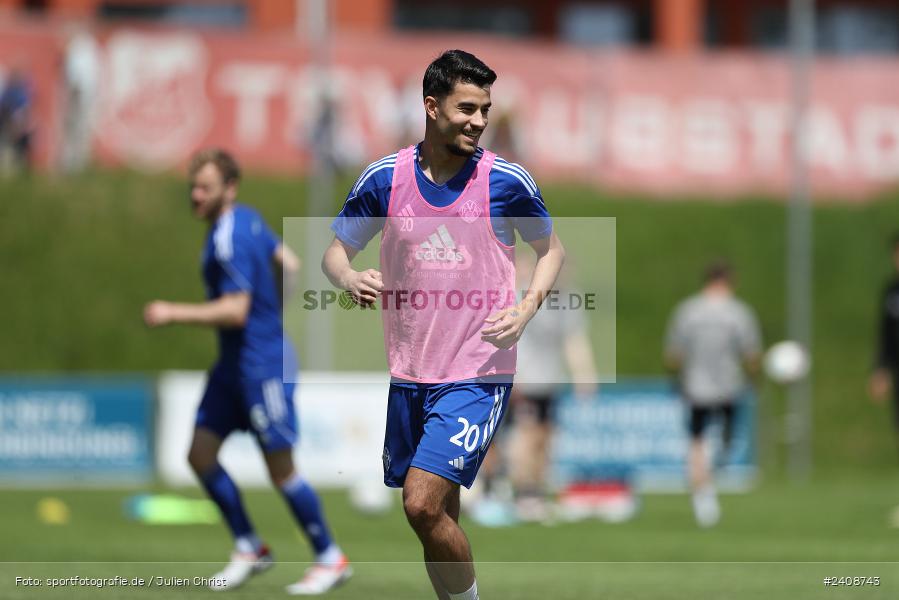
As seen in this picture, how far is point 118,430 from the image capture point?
65.8 feet

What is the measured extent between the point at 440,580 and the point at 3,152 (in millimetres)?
20366

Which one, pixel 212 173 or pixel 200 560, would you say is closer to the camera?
pixel 212 173

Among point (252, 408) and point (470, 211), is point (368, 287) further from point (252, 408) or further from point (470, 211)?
point (252, 408)

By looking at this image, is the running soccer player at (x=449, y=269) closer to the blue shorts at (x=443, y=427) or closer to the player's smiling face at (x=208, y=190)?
the blue shorts at (x=443, y=427)

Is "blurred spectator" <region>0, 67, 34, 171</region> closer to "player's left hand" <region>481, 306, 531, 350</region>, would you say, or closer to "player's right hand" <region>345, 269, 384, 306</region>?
"player's right hand" <region>345, 269, 384, 306</region>

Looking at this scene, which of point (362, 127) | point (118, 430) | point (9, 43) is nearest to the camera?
point (118, 430)

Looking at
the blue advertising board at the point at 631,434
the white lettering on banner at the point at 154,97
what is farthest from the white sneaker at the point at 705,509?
the white lettering on banner at the point at 154,97

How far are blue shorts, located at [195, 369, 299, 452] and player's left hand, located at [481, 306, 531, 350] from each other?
3036mm

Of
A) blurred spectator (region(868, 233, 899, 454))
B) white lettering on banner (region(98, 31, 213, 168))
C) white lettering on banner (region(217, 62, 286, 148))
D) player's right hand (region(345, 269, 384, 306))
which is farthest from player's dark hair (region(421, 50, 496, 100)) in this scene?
white lettering on banner (region(217, 62, 286, 148))

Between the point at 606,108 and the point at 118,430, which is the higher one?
the point at 606,108

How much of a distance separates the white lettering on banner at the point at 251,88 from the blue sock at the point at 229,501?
16935 mm

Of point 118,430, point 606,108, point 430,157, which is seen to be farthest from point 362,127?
point 430,157

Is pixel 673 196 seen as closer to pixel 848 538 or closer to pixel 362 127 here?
pixel 362 127

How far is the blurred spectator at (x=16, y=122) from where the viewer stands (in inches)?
949
